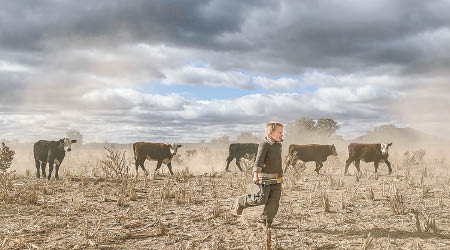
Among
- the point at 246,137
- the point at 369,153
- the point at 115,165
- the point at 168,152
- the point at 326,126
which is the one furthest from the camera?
the point at 246,137

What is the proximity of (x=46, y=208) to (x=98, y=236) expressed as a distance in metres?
3.12

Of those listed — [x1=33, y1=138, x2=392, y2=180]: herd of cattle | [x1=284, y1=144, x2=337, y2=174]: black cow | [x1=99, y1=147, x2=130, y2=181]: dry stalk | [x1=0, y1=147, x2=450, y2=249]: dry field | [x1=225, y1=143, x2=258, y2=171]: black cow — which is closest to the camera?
[x1=0, y1=147, x2=450, y2=249]: dry field

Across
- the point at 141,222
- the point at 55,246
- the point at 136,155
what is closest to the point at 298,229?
the point at 141,222

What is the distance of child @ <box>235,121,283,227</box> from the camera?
5969mm

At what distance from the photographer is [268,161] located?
6.05 metres

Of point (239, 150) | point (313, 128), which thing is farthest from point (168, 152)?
point (313, 128)

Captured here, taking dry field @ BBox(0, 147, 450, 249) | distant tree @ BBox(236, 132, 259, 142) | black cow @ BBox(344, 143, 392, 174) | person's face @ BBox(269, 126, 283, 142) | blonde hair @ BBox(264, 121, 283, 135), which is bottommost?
dry field @ BBox(0, 147, 450, 249)

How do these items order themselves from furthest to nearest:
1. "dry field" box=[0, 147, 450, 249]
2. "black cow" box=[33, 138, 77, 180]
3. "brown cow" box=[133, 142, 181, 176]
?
"brown cow" box=[133, 142, 181, 176] < "black cow" box=[33, 138, 77, 180] < "dry field" box=[0, 147, 450, 249]

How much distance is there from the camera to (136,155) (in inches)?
681

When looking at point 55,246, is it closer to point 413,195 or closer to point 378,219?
point 378,219

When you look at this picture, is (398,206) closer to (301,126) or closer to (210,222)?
(210,222)

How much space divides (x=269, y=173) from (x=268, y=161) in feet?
0.69

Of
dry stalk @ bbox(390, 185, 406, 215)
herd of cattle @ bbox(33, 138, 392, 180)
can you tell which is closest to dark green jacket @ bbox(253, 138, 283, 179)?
dry stalk @ bbox(390, 185, 406, 215)

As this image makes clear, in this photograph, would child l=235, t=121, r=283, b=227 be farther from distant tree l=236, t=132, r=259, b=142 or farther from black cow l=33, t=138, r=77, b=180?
distant tree l=236, t=132, r=259, b=142
